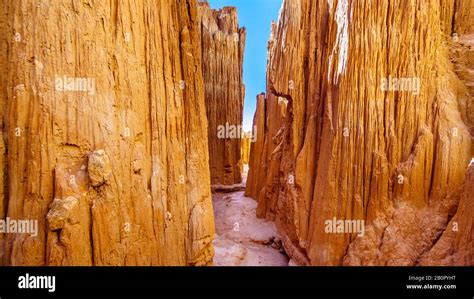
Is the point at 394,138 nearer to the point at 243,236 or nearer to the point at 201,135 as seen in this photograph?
the point at 201,135

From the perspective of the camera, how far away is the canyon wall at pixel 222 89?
653 inches

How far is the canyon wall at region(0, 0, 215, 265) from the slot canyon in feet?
0.08

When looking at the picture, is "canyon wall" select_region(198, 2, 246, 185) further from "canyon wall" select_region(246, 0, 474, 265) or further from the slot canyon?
"canyon wall" select_region(246, 0, 474, 265)

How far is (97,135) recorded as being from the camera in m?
5.20

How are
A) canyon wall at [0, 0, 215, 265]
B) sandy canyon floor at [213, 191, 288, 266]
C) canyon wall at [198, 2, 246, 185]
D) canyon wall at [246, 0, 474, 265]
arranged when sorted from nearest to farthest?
canyon wall at [0, 0, 215, 265]
canyon wall at [246, 0, 474, 265]
sandy canyon floor at [213, 191, 288, 266]
canyon wall at [198, 2, 246, 185]

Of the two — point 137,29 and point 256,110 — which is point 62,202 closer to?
point 137,29

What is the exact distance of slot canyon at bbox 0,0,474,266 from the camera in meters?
4.75

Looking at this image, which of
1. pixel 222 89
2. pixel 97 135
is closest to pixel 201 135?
pixel 97 135

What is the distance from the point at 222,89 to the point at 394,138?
11.8 metres

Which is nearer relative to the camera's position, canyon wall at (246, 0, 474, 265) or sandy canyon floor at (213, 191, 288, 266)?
canyon wall at (246, 0, 474, 265)

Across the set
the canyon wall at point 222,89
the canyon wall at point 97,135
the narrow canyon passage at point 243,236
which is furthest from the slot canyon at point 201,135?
the canyon wall at point 222,89

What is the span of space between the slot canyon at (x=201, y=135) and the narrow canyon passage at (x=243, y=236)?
0.14 m

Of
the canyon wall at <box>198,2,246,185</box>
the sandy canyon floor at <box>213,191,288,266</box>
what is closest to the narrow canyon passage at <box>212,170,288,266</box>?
the sandy canyon floor at <box>213,191,288,266</box>

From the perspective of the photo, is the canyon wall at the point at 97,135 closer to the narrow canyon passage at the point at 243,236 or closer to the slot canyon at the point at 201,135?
the slot canyon at the point at 201,135
